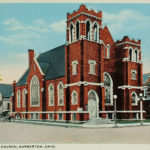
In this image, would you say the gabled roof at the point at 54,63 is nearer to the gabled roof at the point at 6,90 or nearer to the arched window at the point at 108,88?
the arched window at the point at 108,88

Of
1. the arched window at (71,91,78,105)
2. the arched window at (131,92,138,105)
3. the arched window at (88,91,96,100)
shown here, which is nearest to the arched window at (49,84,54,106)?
the arched window at (71,91,78,105)

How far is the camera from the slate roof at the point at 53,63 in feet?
136

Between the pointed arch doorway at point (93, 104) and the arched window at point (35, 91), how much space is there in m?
10.5

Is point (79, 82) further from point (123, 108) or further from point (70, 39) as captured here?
point (123, 108)

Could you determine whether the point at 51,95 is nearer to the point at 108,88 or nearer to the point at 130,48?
the point at 108,88

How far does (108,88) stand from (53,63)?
9227mm

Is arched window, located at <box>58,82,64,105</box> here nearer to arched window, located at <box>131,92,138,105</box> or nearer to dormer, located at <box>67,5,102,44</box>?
dormer, located at <box>67,5,102,44</box>

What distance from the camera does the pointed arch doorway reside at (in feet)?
120

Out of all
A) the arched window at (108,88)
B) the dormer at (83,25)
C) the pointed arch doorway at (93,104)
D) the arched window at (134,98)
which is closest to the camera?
the dormer at (83,25)

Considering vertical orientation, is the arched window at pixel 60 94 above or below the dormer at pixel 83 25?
below

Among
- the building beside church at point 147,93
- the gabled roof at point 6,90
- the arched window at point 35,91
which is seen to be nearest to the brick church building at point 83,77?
the arched window at point 35,91

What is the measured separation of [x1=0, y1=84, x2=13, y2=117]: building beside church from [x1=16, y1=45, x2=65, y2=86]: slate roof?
35.8 ft

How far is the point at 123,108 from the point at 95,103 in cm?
570

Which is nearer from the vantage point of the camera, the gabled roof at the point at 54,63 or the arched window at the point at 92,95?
the arched window at the point at 92,95
